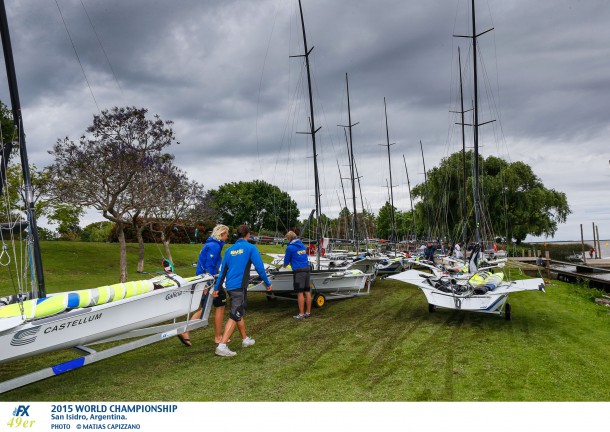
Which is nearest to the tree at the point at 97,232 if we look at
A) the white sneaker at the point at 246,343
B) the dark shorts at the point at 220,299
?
the dark shorts at the point at 220,299

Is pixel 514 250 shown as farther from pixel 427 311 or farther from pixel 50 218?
pixel 50 218

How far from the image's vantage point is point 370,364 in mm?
5883

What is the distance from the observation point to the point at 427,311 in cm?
1004

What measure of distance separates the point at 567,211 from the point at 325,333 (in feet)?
126

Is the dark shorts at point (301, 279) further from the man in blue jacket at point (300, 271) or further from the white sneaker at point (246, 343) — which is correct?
the white sneaker at point (246, 343)

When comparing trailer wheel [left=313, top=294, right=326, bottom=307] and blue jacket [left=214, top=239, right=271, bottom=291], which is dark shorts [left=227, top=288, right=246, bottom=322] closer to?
blue jacket [left=214, top=239, right=271, bottom=291]

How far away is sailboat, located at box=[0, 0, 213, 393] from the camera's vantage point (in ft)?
14.5

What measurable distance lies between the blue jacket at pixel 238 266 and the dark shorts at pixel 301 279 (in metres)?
2.96

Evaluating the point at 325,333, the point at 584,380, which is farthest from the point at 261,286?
the point at 584,380

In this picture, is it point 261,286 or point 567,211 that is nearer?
point 261,286

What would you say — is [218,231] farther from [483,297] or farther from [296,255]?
[483,297]

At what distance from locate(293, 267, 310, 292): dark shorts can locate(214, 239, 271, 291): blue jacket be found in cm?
296

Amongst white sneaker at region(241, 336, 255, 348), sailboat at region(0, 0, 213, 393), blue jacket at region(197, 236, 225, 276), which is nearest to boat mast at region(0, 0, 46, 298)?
sailboat at region(0, 0, 213, 393)

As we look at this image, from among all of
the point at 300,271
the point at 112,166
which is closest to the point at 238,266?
the point at 300,271
